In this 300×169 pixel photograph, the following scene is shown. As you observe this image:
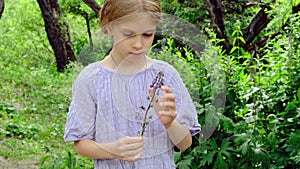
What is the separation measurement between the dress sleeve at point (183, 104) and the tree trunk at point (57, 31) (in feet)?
24.6

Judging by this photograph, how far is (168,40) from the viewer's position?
1.75 meters

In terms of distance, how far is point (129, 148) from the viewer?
1461 mm

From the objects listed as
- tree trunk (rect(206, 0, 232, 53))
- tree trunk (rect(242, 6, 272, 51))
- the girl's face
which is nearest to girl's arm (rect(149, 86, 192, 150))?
the girl's face

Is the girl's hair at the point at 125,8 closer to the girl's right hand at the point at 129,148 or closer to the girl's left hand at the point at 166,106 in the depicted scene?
the girl's left hand at the point at 166,106

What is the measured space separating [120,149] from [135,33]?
29 cm

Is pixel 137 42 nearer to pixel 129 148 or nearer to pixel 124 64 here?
pixel 124 64

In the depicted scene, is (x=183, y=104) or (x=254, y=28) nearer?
(x=183, y=104)

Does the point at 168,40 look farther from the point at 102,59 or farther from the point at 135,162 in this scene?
the point at 135,162

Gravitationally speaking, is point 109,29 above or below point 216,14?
below

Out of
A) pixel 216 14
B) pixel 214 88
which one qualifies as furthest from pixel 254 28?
pixel 214 88

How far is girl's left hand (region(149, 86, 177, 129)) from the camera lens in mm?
1437

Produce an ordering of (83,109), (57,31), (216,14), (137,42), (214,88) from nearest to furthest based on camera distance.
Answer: (137,42)
(83,109)
(214,88)
(216,14)
(57,31)

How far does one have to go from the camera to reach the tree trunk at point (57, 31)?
904 centimetres

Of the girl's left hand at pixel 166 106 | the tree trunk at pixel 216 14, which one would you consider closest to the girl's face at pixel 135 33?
the girl's left hand at pixel 166 106
